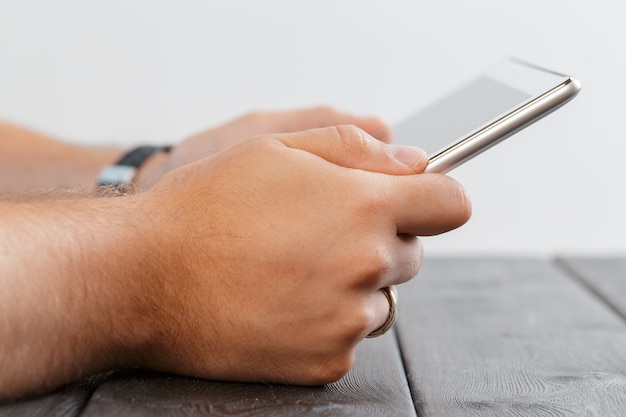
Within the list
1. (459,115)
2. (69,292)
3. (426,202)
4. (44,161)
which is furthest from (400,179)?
(44,161)

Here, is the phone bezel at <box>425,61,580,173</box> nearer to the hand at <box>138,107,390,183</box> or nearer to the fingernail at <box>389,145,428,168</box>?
the fingernail at <box>389,145,428,168</box>

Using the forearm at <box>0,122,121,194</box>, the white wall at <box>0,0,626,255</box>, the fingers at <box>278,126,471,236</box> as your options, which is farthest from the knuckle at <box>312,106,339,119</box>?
the white wall at <box>0,0,626,255</box>

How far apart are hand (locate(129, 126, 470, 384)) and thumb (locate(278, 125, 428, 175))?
0.05 ft

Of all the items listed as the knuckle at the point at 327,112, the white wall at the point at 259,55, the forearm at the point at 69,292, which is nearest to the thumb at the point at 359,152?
the forearm at the point at 69,292

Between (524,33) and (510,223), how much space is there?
53 centimetres

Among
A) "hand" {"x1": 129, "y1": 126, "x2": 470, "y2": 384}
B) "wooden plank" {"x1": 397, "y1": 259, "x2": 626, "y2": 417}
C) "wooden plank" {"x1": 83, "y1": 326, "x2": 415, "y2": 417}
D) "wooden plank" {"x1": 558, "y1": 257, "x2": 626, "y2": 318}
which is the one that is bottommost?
"wooden plank" {"x1": 558, "y1": 257, "x2": 626, "y2": 318}

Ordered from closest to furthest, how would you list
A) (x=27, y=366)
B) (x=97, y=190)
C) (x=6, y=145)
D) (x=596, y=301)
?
(x=27, y=366) < (x=97, y=190) < (x=596, y=301) < (x=6, y=145)

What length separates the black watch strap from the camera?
1225 millimetres

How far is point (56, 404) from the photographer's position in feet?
1.98

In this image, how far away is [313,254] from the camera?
0.62 m

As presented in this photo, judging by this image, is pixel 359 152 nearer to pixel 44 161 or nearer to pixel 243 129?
pixel 243 129

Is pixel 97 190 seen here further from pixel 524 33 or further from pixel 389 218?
pixel 524 33

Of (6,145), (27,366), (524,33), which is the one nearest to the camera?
(27,366)

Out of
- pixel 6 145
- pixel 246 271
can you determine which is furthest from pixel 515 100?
pixel 6 145
